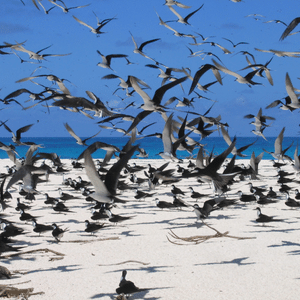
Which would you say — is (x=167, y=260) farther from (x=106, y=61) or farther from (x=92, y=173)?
(x=106, y=61)

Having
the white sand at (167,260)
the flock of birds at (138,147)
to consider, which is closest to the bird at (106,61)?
the flock of birds at (138,147)

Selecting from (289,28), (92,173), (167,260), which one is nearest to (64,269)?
(167,260)

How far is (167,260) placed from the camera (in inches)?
256

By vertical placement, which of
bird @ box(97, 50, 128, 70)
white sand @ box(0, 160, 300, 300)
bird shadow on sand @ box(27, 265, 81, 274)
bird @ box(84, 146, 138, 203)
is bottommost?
bird shadow on sand @ box(27, 265, 81, 274)

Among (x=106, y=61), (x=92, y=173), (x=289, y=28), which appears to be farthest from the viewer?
(x=106, y=61)

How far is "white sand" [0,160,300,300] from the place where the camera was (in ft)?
17.4

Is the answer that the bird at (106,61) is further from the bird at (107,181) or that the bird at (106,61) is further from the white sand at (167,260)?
the bird at (107,181)

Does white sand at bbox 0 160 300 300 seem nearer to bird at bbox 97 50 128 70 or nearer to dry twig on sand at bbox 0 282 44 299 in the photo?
dry twig on sand at bbox 0 282 44 299

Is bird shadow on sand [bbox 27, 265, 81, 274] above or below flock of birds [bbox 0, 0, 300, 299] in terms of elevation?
below

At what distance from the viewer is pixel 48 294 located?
17.0 ft

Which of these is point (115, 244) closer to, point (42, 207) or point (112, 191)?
point (112, 191)

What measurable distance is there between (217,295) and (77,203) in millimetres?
7712

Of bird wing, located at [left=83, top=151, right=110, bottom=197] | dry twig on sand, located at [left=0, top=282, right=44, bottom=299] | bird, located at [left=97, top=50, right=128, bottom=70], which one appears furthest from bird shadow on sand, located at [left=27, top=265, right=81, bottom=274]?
bird, located at [left=97, top=50, right=128, bottom=70]

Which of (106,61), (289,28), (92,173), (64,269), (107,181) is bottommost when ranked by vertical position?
(64,269)
